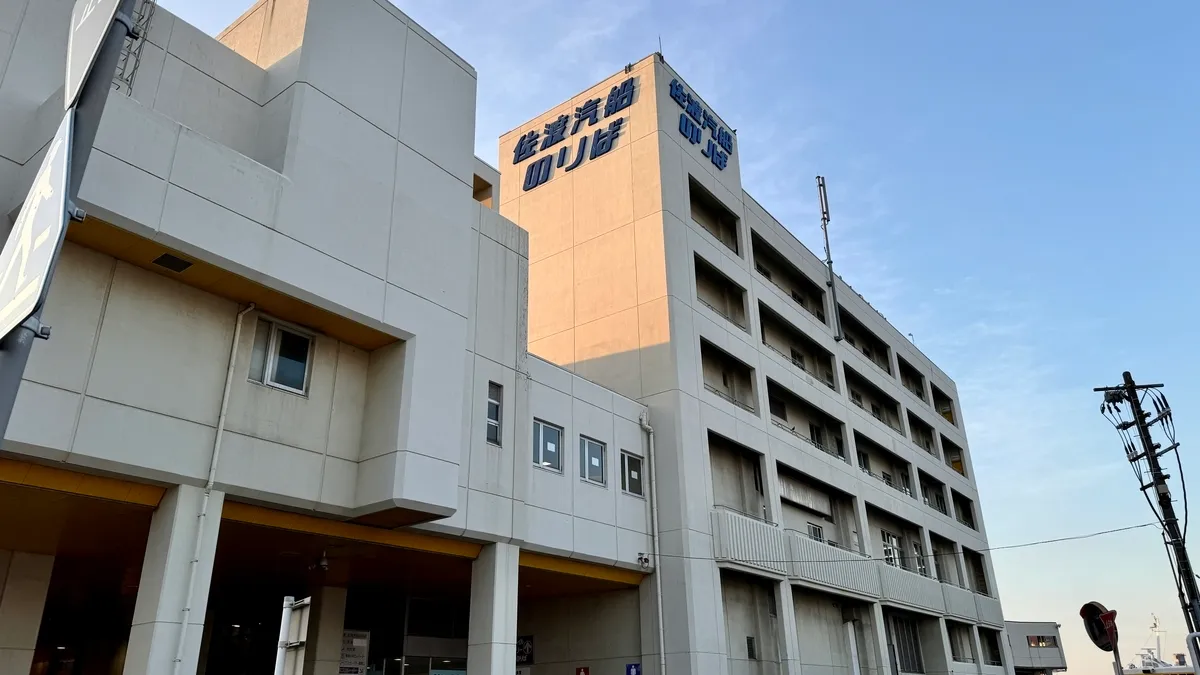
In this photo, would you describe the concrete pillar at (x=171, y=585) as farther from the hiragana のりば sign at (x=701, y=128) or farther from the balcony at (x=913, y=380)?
the balcony at (x=913, y=380)

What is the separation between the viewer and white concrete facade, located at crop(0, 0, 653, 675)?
11.4m

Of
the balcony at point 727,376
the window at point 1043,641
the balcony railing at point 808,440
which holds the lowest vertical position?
the window at point 1043,641

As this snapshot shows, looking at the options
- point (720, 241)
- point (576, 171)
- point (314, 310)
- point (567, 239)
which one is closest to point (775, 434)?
point (720, 241)

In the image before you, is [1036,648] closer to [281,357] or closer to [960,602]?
[960,602]

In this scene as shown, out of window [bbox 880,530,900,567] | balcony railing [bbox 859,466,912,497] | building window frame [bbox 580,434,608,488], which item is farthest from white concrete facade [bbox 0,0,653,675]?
balcony railing [bbox 859,466,912,497]

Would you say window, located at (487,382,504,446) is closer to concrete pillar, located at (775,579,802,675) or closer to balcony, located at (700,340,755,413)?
balcony, located at (700,340,755,413)

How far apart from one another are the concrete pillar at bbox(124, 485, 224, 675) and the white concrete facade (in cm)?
3

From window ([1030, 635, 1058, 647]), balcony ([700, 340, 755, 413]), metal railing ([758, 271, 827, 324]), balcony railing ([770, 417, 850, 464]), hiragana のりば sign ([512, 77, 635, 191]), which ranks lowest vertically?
window ([1030, 635, 1058, 647])

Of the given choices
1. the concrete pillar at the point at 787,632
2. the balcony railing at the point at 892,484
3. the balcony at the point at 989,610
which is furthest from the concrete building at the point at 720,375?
the balcony at the point at 989,610

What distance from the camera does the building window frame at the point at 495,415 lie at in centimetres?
1769

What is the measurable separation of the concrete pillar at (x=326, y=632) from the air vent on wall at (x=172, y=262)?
9.68 meters

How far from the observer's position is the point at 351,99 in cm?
1481

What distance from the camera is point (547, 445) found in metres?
19.9

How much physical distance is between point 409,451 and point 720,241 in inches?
689
